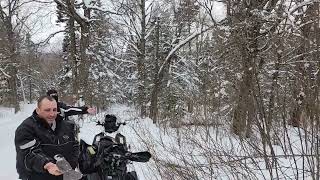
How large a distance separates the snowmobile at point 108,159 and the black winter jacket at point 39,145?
13cm

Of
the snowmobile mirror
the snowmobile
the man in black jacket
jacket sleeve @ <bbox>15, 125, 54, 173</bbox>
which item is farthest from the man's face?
the snowmobile mirror

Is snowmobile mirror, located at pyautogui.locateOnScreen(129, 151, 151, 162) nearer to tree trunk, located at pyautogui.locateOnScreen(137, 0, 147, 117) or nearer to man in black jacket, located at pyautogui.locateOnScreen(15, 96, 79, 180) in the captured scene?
man in black jacket, located at pyautogui.locateOnScreen(15, 96, 79, 180)

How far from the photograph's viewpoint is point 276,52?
167 inches

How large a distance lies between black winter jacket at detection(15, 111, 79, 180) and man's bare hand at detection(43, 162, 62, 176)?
0.54 feet

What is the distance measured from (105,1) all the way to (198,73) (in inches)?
405

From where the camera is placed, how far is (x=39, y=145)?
4.02m

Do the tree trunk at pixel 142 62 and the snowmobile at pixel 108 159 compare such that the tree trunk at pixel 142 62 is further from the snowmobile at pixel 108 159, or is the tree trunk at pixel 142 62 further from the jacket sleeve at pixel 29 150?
the jacket sleeve at pixel 29 150

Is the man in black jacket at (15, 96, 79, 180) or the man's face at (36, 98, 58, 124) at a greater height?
the man's face at (36, 98, 58, 124)

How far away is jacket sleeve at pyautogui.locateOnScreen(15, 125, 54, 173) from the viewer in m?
3.74

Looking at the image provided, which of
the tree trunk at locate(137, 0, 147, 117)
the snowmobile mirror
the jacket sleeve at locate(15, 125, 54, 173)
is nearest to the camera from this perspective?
the jacket sleeve at locate(15, 125, 54, 173)

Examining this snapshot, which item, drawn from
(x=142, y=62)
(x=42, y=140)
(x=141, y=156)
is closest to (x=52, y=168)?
(x=42, y=140)

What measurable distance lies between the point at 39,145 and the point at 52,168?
64 cm

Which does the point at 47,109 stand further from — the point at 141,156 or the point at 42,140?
the point at 141,156

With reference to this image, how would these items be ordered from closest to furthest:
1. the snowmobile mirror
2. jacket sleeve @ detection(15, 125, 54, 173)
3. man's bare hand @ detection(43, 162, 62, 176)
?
man's bare hand @ detection(43, 162, 62, 176) < jacket sleeve @ detection(15, 125, 54, 173) < the snowmobile mirror
